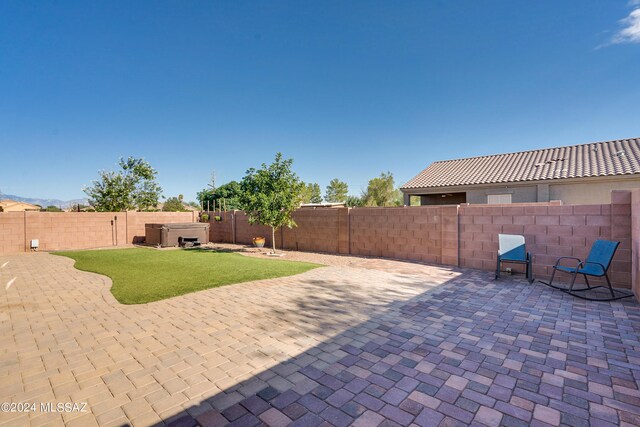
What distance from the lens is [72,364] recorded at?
2959 mm

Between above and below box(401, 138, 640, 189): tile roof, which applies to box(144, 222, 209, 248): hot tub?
below

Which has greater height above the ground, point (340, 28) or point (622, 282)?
point (340, 28)

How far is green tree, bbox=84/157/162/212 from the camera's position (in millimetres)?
20516

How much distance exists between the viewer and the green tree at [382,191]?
33.3 metres

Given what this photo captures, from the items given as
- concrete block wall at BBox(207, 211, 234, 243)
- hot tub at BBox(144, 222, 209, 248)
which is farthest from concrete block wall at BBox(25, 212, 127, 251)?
concrete block wall at BBox(207, 211, 234, 243)

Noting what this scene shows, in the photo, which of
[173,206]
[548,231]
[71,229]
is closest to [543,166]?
[548,231]

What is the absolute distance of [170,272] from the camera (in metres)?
7.82

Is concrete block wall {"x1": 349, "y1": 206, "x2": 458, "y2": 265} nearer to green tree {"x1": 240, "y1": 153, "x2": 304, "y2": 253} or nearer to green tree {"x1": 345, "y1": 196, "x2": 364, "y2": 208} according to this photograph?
green tree {"x1": 240, "y1": 153, "x2": 304, "y2": 253}

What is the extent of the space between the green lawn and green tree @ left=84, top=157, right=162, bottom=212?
12403 mm

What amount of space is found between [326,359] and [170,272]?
6412 millimetres

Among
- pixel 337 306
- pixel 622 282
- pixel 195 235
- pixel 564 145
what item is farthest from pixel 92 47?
pixel 564 145

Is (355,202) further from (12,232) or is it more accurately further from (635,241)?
(635,241)

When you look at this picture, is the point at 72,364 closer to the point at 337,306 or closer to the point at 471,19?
the point at 337,306

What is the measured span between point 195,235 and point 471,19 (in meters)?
15.4
